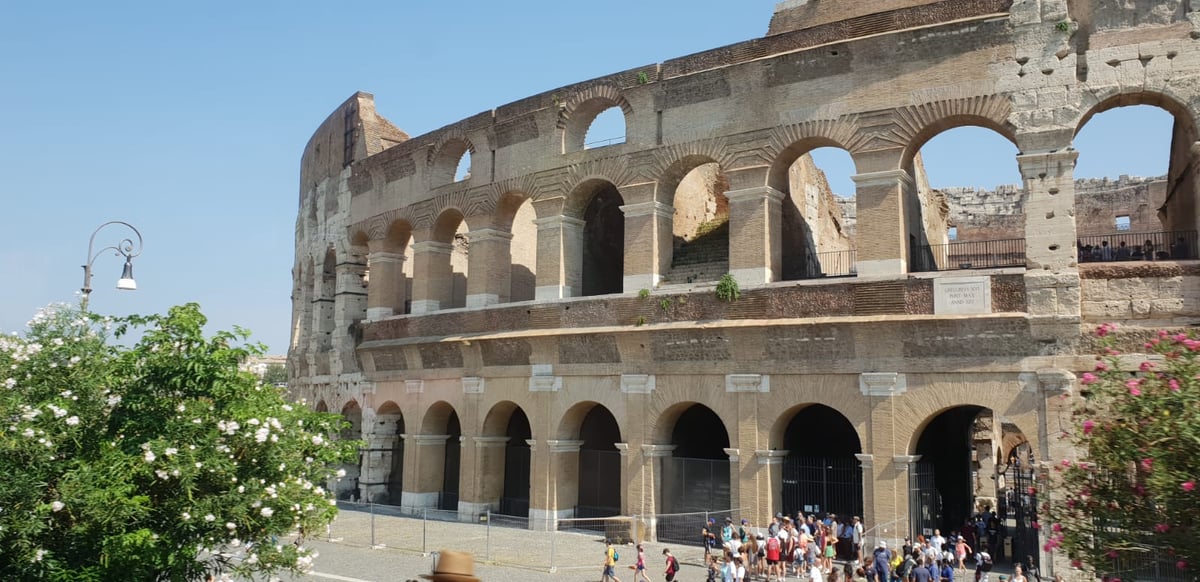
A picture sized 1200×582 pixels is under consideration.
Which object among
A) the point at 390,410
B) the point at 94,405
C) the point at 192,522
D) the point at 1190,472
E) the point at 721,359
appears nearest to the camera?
the point at 1190,472

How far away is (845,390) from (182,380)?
10353 millimetres

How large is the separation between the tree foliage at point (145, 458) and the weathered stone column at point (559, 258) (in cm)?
902

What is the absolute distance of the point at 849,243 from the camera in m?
27.4

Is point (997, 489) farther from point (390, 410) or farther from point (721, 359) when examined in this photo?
point (390, 410)

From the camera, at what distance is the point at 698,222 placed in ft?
71.8

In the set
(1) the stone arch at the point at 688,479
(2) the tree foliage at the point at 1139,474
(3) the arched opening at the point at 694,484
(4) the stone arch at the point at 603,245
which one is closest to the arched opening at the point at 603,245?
(4) the stone arch at the point at 603,245

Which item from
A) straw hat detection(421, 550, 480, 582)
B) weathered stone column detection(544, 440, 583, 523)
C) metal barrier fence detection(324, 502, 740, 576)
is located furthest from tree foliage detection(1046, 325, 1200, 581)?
weathered stone column detection(544, 440, 583, 523)

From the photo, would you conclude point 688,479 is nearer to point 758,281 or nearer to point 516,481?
point 758,281

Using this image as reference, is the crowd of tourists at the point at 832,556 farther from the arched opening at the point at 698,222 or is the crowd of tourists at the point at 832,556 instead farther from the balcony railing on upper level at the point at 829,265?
the arched opening at the point at 698,222

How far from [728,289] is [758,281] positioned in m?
0.54

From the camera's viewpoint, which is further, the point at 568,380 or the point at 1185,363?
the point at 568,380

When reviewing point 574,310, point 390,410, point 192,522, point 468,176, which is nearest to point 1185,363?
point 192,522

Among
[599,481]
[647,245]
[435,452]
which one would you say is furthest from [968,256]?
[435,452]

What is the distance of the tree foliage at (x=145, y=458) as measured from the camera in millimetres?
8781
